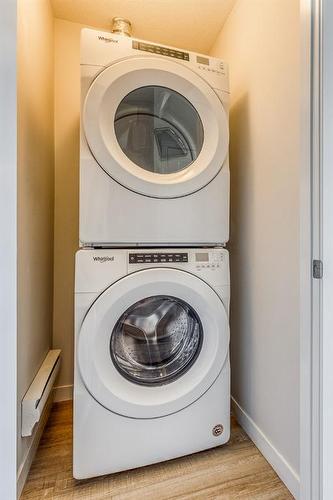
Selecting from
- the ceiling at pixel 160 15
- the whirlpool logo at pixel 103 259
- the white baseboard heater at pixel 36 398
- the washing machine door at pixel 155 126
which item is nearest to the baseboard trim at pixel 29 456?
the white baseboard heater at pixel 36 398

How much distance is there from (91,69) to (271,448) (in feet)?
5.55

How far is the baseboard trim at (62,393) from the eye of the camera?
165cm

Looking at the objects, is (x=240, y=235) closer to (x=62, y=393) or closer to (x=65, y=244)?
(x=65, y=244)

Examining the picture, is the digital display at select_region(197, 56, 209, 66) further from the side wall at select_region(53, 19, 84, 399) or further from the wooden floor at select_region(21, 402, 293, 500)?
the wooden floor at select_region(21, 402, 293, 500)

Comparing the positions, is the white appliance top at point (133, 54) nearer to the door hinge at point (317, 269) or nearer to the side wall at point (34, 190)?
the side wall at point (34, 190)

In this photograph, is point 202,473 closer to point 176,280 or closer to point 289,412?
point 289,412

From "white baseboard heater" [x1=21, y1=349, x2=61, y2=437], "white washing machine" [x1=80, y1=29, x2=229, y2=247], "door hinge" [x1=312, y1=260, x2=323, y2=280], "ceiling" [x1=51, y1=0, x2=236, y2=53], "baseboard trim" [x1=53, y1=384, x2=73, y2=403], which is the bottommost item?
"baseboard trim" [x1=53, y1=384, x2=73, y2=403]

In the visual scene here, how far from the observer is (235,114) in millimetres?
1495

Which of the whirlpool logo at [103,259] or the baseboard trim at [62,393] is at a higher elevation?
the whirlpool logo at [103,259]

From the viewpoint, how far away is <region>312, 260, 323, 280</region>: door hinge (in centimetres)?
81

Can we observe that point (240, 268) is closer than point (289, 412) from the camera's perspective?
No

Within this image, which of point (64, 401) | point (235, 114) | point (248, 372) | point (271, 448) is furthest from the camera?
point (64, 401)

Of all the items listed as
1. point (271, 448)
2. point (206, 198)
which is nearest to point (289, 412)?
point (271, 448)
